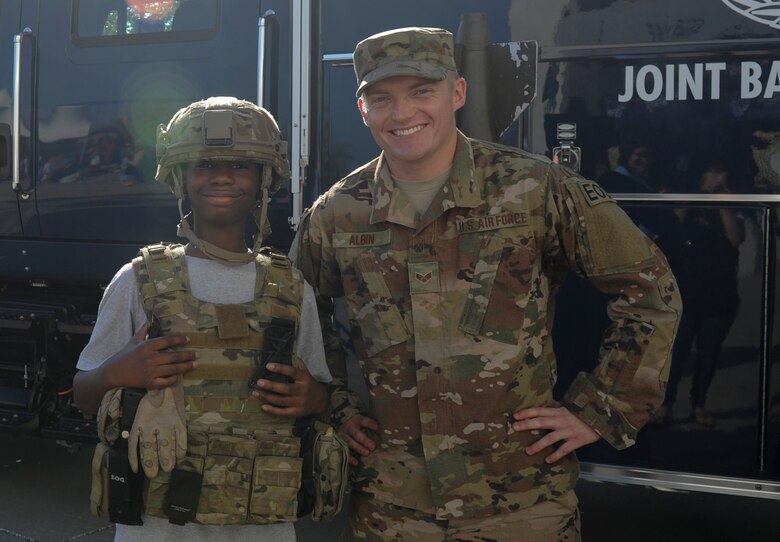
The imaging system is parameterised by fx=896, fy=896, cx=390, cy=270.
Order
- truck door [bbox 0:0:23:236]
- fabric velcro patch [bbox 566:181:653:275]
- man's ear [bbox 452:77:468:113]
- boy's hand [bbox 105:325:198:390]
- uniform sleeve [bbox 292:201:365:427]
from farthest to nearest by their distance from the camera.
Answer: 1. truck door [bbox 0:0:23:236]
2. uniform sleeve [bbox 292:201:365:427]
3. man's ear [bbox 452:77:468:113]
4. fabric velcro patch [bbox 566:181:653:275]
5. boy's hand [bbox 105:325:198:390]

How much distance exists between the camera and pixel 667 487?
2965 millimetres

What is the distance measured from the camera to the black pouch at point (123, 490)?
1.95m

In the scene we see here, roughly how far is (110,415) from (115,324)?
21 cm

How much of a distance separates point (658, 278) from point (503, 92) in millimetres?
1077

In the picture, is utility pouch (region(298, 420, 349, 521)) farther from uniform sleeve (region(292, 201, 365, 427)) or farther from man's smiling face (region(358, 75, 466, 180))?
man's smiling face (region(358, 75, 466, 180))

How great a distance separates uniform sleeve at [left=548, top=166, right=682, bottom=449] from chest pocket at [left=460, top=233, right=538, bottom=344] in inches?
4.0

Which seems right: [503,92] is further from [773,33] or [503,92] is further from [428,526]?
[428,526]

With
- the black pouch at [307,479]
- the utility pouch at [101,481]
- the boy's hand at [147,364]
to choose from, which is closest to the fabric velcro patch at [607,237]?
the black pouch at [307,479]

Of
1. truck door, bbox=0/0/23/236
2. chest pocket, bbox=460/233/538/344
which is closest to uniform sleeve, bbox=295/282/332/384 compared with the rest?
chest pocket, bbox=460/233/538/344

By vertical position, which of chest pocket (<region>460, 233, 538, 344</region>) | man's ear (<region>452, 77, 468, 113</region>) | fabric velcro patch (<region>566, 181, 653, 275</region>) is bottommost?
chest pocket (<region>460, 233, 538, 344</region>)

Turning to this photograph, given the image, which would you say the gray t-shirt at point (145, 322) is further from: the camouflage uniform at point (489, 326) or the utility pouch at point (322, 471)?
the camouflage uniform at point (489, 326)

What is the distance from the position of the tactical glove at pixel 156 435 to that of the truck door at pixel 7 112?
239cm

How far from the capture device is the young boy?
1945mm

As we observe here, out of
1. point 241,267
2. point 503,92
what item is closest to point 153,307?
point 241,267
